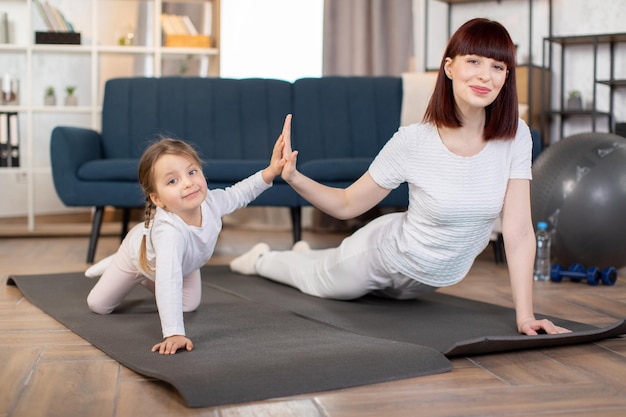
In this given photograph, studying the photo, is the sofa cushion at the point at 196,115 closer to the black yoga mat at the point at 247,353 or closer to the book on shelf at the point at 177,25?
the book on shelf at the point at 177,25

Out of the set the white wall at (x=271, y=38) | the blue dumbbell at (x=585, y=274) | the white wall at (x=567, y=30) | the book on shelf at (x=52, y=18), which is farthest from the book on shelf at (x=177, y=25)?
the blue dumbbell at (x=585, y=274)

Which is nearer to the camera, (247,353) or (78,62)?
(247,353)

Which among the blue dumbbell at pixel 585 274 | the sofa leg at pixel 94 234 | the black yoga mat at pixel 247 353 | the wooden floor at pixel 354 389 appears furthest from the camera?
the sofa leg at pixel 94 234

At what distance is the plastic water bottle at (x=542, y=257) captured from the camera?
3160mm

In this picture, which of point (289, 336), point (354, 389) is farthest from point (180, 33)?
point (354, 389)

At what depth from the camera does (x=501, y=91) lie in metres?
2.08

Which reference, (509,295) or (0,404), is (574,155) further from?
(0,404)

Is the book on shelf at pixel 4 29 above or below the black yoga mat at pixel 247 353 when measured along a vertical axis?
above

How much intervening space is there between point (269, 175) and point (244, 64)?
3.68 m

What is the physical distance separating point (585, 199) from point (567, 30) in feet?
8.14

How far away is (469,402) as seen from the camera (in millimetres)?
1488

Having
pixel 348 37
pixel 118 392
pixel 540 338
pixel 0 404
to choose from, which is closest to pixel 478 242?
pixel 540 338

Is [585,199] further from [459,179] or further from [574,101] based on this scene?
[574,101]

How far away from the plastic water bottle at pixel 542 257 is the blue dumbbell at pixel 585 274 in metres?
0.03
